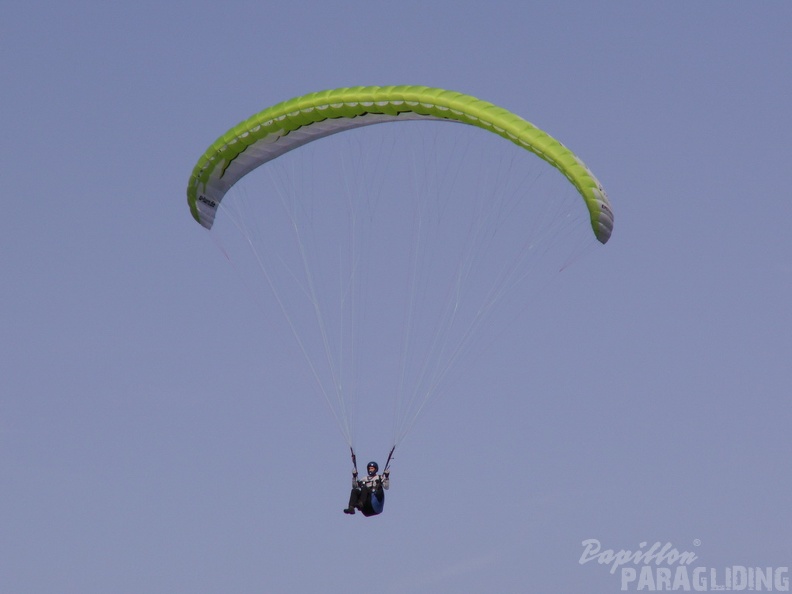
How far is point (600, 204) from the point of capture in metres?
40.8

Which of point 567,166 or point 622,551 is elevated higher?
point 567,166

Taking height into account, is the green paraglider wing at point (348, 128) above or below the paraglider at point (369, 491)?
above

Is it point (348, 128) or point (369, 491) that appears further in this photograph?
point (348, 128)

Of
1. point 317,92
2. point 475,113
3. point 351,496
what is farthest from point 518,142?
point 351,496

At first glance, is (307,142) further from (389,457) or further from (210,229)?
(389,457)

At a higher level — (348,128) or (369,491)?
(348,128)

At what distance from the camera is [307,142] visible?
44469mm

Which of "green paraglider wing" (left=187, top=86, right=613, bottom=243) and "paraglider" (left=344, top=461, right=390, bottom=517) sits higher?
"green paraglider wing" (left=187, top=86, right=613, bottom=243)

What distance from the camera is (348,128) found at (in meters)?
43.7

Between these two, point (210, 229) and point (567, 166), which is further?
point (210, 229)

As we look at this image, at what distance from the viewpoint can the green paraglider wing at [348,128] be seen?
40844 millimetres

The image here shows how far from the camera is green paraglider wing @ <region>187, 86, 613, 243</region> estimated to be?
134 feet

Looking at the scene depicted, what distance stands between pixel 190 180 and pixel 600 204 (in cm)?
912

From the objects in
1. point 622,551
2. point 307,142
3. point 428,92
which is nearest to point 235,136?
point 307,142
